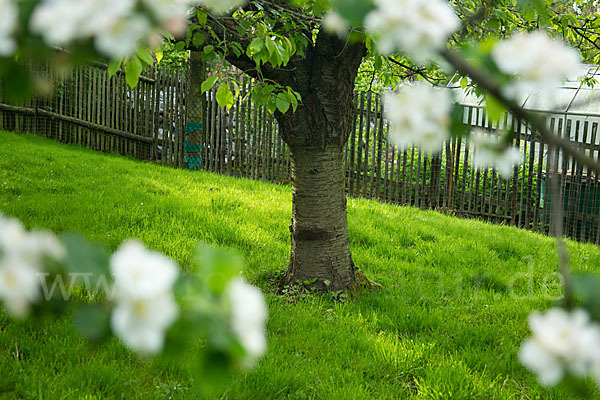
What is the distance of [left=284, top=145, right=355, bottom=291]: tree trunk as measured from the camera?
3719mm

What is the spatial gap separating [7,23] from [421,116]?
52 centimetres

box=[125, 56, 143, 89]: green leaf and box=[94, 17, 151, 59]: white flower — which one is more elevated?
box=[125, 56, 143, 89]: green leaf

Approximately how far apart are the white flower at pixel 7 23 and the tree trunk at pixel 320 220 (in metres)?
3.11

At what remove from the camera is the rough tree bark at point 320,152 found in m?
3.60

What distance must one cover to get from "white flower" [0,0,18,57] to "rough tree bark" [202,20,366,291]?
2.91 meters

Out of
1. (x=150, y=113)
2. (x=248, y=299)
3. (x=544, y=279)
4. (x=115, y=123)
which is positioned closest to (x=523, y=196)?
(x=544, y=279)

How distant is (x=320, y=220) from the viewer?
148 inches

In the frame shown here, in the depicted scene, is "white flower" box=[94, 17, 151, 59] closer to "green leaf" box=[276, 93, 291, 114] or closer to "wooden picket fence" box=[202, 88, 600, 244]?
"green leaf" box=[276, 93, 291, 114]

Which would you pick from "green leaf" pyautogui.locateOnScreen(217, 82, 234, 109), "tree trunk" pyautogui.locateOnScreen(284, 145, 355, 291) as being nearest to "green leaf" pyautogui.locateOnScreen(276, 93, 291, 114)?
"green leaf" pyautogui.locateOnScreen(217, 82, 234, 109)

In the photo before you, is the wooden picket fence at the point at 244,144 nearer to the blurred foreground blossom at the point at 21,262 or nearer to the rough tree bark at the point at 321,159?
the rough tree bark at the point at 321,159

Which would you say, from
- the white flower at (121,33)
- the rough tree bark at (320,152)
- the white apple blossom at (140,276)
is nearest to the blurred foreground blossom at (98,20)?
the white flower at (121,33)

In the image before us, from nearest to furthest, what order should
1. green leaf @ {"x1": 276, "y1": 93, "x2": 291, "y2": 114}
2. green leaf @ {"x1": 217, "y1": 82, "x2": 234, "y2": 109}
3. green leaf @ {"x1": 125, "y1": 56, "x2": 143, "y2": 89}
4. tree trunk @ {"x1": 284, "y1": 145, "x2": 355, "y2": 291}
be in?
green leaf @ {"x1": 125, "y1": 56, "x2": 143, "y2": 89} → green leaf @ {"x1": 217, "y1": 82, "x2": 234, "y2": 109} → green leaf @ {"x1": 276, "y1": 93, "x2": 291, "y2": 114} → tree trunk @ {"x1": 284, "y1": 145, "x2": 355, "y2": 291}

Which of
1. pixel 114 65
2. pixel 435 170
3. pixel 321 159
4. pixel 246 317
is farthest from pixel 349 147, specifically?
pixel 246 317

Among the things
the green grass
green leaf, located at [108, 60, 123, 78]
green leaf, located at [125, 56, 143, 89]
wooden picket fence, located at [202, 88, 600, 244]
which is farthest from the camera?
wooden picket fence, located at [202, 88, 600, 244]
